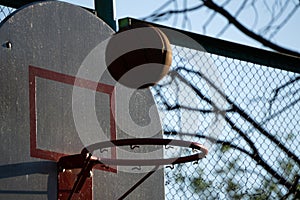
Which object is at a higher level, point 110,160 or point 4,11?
point 4,11

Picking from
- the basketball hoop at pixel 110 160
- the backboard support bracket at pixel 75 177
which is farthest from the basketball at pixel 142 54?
the backboard support bracket at pixel 75 177

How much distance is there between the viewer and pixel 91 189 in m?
6.22

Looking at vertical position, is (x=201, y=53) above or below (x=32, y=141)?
above

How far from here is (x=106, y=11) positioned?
691 cm

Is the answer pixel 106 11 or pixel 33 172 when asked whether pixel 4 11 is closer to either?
pixel 106 11

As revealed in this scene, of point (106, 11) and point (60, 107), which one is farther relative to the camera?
point (106, 11)

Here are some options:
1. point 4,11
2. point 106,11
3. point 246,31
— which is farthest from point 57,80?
point 246,31

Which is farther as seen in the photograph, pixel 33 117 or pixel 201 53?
pixel 201 53

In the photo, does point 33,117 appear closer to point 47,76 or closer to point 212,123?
point 47,76

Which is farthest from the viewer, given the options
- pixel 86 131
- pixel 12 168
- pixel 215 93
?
pixel 215 93

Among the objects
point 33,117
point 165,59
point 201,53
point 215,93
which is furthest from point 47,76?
point 215,93

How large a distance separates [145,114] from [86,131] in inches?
20.2

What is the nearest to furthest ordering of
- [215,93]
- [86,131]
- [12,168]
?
[12,168], [86,131], [215,93]

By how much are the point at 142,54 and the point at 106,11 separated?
3.32 ft
